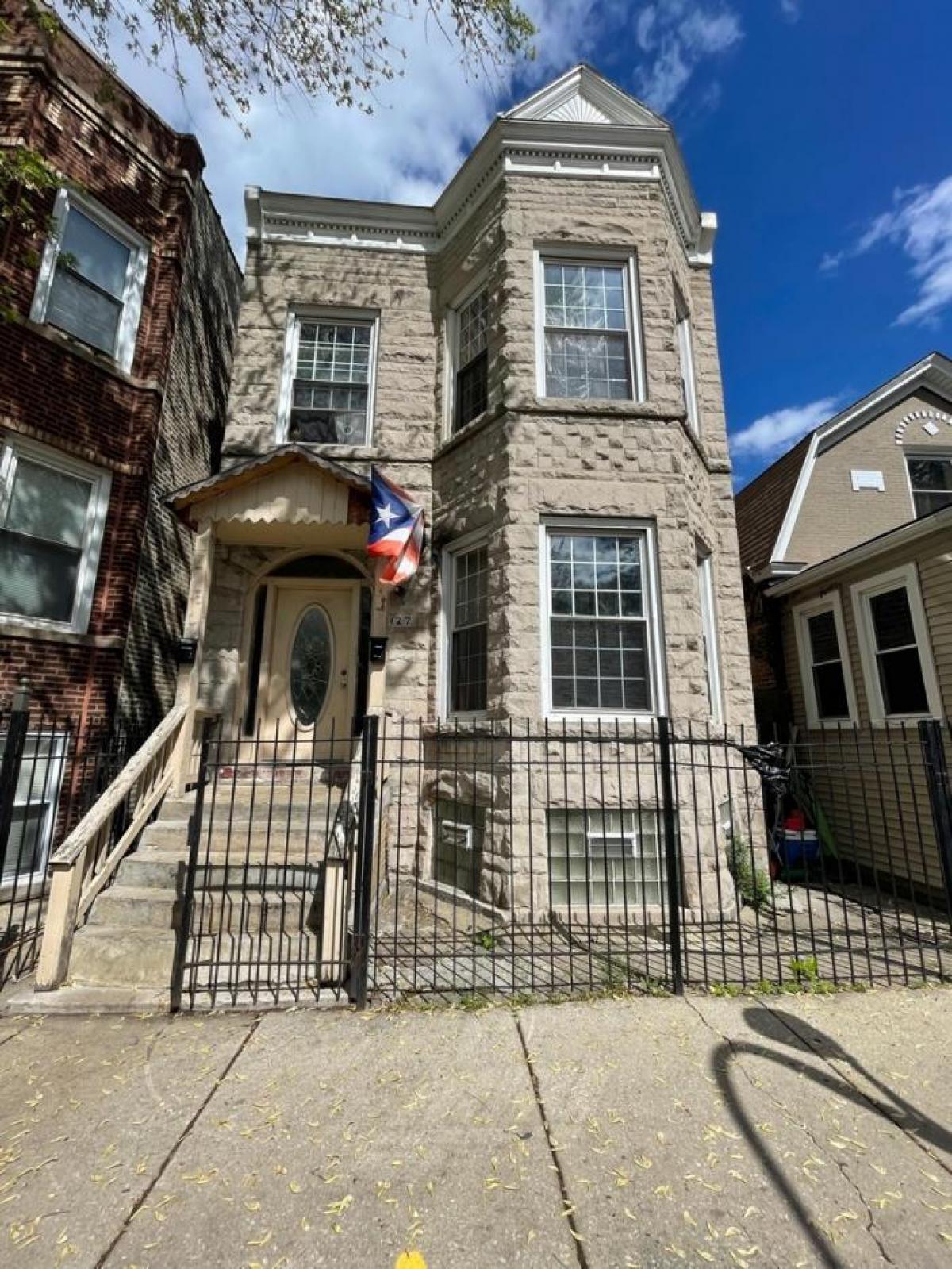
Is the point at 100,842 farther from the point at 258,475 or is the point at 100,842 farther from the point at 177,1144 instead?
the point at 258,475

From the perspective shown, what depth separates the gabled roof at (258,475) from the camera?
6.43 meters

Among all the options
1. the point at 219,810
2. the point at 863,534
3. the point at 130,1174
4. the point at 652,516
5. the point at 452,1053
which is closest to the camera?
the point at 130,1174

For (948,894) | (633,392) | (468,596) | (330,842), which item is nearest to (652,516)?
(633,392)

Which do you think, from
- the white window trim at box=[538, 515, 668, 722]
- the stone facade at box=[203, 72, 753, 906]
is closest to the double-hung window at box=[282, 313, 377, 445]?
the stone facade at box=[203, 72, 753, 906]

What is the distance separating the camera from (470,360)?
7.96 meters

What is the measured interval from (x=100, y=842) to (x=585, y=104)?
35.2 feet

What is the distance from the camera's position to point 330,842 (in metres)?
4.61

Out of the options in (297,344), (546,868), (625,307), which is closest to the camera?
(546,868)

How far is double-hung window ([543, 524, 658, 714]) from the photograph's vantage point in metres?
6.35

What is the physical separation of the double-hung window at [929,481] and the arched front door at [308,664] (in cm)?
1013

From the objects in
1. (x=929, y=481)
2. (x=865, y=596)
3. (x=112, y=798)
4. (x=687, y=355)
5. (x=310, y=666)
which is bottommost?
(x=112, y=798)

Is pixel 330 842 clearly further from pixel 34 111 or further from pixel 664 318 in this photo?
pixel 34 111

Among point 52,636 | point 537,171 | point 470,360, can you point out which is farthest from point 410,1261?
point 537,171

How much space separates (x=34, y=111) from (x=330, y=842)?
9682 millimetres
